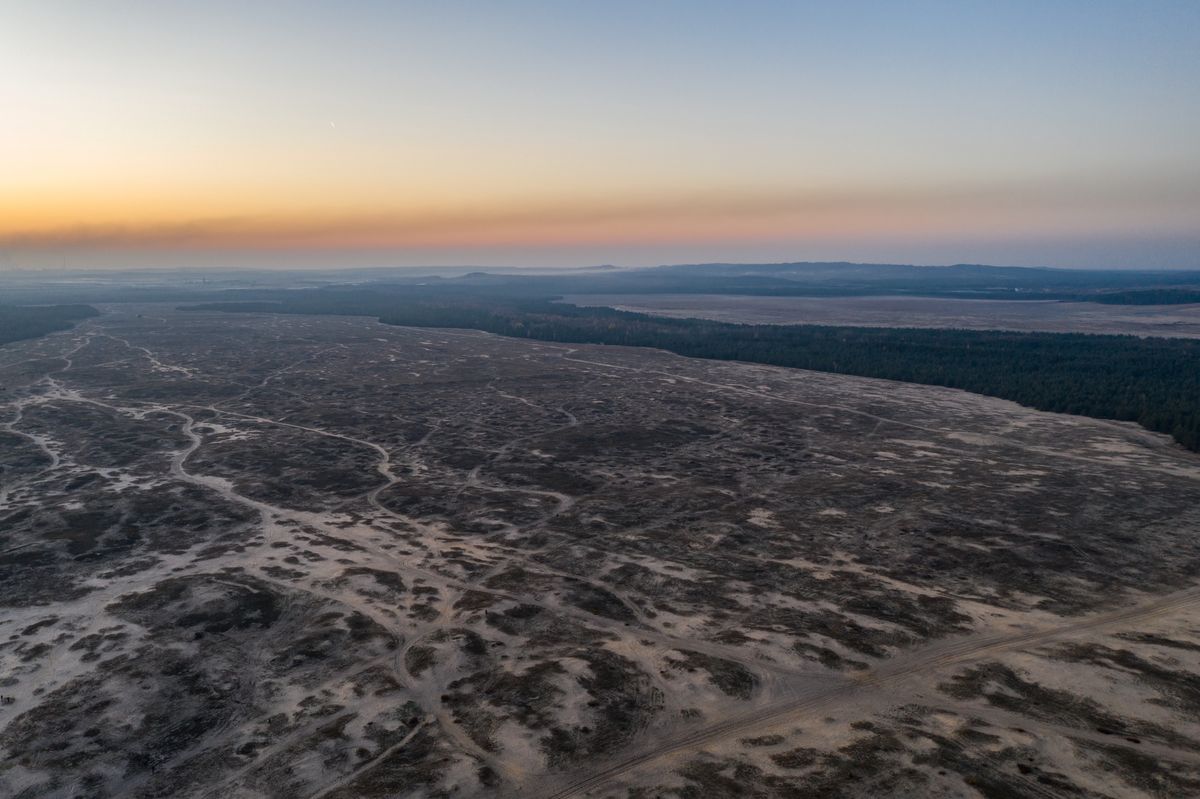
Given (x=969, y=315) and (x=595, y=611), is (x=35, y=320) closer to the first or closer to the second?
(x=595, y=611)

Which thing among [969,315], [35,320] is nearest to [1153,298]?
[969,315]

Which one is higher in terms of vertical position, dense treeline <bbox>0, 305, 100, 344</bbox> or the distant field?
the distant field

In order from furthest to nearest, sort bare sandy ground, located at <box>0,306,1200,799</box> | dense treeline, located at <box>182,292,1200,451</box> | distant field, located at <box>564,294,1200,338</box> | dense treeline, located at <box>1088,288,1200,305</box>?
1. dense treeline, located at <box>1088,288,1200,305</box>
2. distant field, located at <box>564,294,1200,338</box>
3. dense treeline, located at <box>182,292,1200,451</box>
4. bare sandy ground, located at <box>0,306,1200,799</box>

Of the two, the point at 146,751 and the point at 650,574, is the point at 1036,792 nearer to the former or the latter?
the point at 650,574

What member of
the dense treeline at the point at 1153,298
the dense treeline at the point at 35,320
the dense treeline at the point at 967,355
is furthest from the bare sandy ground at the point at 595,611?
the dense treeline at the point at 1153,298

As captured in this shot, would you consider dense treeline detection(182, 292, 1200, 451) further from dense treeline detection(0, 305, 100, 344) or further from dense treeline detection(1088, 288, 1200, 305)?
dense treeline detection(1088, 288, 1200, 305)

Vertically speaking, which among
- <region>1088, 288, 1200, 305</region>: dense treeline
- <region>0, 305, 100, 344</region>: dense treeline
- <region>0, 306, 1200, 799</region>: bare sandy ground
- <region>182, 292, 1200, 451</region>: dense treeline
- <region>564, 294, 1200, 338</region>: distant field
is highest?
<region>1088, 288, 1200, 305</region>: dense treeline

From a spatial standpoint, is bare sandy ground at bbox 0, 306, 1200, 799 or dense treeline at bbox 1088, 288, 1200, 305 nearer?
bare sandy ground at bbox 0, 306, 1200, 799

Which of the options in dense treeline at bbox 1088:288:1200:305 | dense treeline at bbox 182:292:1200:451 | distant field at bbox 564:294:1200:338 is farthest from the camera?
dense treeline at bbox 1088:288:1200:305

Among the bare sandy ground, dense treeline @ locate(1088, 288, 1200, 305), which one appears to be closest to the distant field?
dense treeline @ locate(1088, 288, 1200, 305)
